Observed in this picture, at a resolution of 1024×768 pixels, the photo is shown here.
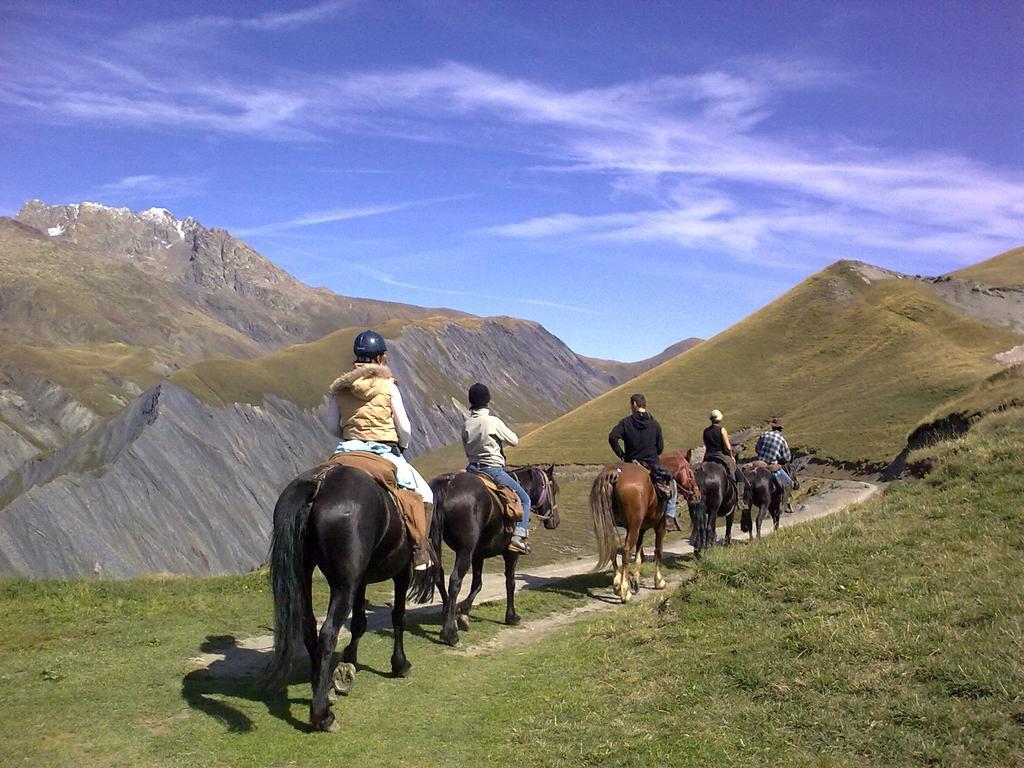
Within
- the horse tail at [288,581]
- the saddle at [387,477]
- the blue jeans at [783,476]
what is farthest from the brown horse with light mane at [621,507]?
the blue jeans at [783,476]

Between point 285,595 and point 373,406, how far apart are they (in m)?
2.38

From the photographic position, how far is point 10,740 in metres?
6.75

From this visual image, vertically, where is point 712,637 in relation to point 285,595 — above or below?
below

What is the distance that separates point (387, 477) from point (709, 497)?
12.4 meters

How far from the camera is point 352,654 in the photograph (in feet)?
31.6

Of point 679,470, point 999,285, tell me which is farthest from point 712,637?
point 999,285

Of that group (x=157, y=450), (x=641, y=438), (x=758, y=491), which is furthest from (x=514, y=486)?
(x=157, y=450)

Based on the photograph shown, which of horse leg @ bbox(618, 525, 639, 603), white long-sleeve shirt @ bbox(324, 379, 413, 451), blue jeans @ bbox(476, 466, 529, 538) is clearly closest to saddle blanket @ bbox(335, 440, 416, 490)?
white long-sleeve shirt @ bbox(324, 379, 413, 451)

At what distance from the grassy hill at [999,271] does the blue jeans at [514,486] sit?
320 ft

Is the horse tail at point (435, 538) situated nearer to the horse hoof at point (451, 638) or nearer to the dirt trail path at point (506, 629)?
the horse hoof at point (451, 638)

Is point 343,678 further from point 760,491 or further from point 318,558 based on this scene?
point 760,491

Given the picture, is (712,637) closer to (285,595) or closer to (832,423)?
(285,595)

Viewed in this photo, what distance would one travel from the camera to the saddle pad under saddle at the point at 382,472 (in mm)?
8508

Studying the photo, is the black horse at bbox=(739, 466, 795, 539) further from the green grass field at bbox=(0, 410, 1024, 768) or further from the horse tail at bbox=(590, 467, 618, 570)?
the green grass field at bbox=(0, 410, 1024, 768)
